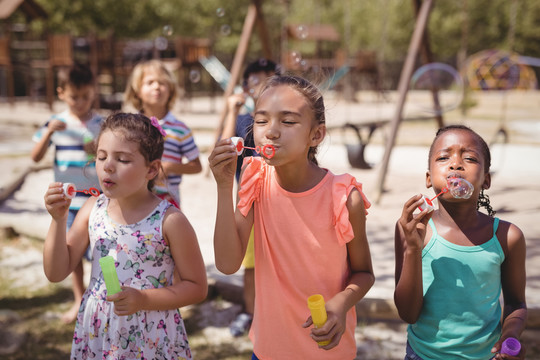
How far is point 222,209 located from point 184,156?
5.37ft

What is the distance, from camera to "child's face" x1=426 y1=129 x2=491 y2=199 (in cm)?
174

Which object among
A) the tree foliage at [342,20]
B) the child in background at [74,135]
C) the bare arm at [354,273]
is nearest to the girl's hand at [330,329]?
the bare arm at [354,273]

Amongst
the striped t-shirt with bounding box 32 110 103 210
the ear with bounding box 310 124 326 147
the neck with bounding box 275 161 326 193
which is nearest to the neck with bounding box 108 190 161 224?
the neck with bounding box 275 161 326 193

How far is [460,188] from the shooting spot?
1.67 meters

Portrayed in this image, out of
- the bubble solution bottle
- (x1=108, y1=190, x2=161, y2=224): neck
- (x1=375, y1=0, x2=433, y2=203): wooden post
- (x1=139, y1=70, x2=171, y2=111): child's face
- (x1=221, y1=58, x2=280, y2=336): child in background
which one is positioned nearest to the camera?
the bubble solution bottle

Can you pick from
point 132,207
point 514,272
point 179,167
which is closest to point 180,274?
point 132,207

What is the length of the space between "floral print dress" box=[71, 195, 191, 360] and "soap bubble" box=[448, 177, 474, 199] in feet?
3.25

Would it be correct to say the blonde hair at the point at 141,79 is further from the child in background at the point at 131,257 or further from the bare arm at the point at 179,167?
the child in background at the point at 131,257

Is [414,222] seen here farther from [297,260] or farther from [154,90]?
[154,90]

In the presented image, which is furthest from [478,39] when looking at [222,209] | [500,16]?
[222,209]

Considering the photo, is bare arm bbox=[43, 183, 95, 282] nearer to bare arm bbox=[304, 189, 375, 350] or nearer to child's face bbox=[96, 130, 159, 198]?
child's face bbox=[96, 130, 159, 198]

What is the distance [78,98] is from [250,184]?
201cm

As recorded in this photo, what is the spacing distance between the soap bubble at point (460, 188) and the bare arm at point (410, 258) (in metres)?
0.12

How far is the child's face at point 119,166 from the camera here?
5.98 feet
